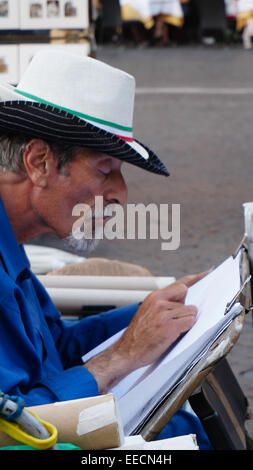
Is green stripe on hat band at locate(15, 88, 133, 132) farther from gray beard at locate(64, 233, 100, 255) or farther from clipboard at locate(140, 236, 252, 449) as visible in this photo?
clipboard at locate(140, 236, 252, 449)

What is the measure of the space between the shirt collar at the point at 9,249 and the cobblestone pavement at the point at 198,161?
1.62 meters

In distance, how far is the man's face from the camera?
1852 millimetres

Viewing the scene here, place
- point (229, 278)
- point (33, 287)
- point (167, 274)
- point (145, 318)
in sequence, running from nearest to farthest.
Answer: point (229, 278)
point (145, 318)
point (33, 287)
point (167, 274)

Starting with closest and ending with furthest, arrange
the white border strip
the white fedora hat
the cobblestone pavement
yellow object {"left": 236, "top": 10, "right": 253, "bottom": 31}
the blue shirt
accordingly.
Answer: the blue shirt, the white fedora hat, the cobblestone pavement, the white border strip, yellow object {"left": 236, "top": 10, "right": 253, "bottom": 31}

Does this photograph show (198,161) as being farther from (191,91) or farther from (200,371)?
(200,371)

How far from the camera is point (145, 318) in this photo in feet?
6.32

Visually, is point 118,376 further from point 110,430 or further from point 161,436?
point 110,430

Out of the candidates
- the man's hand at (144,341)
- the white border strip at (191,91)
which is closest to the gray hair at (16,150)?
the man's hand at (144,341)

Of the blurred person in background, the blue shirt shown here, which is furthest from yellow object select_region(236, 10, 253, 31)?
the blue shirt

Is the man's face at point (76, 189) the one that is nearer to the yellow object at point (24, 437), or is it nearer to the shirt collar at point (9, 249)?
the shirt collar at point (9, 249)

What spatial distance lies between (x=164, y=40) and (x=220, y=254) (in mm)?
12541

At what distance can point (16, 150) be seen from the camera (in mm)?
1822

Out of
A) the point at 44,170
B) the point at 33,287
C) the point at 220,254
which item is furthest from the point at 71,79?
the point at 220,254

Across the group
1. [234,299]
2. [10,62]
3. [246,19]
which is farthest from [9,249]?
[246,19]
